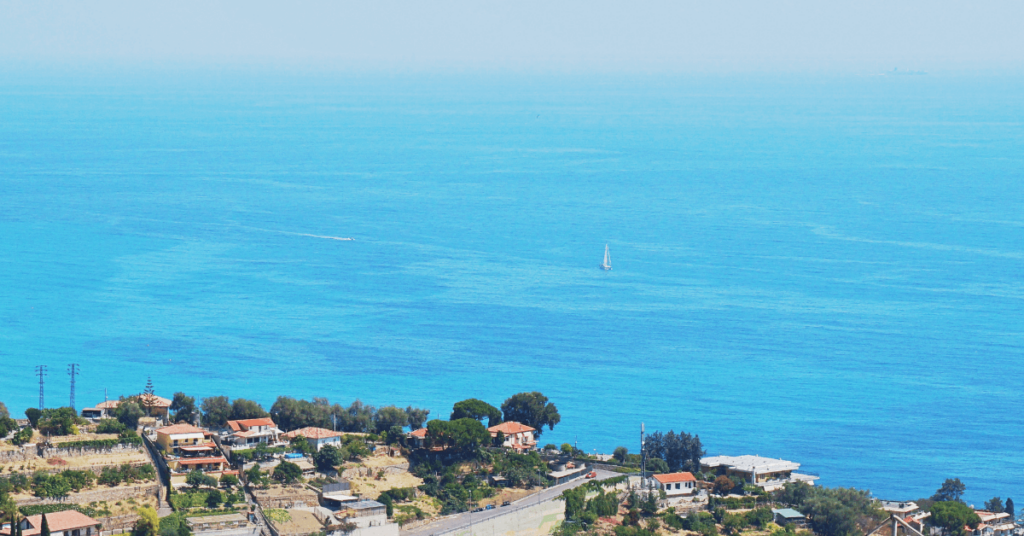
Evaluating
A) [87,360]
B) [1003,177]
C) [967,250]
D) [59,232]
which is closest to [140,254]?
[59,232]

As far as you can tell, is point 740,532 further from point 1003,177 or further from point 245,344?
point 1003,177

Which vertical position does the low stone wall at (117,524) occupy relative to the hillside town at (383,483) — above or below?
below

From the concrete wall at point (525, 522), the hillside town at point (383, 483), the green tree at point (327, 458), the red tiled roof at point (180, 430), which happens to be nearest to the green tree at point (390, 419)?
the hillside town at point (383, 483)

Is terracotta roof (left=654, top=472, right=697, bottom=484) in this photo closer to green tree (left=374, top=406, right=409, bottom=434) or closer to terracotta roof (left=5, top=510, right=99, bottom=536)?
green tree (left=374, top=406, right=409, bottom=434)

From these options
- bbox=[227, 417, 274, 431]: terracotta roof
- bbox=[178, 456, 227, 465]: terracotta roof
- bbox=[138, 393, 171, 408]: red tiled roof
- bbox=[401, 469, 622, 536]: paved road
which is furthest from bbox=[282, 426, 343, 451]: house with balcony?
bbox=[401, 469, 622, 536]: paved road

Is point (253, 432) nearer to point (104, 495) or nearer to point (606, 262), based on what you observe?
point (104, 495)

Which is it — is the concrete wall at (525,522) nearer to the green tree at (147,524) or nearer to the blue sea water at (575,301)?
the green tree at (147,524)
